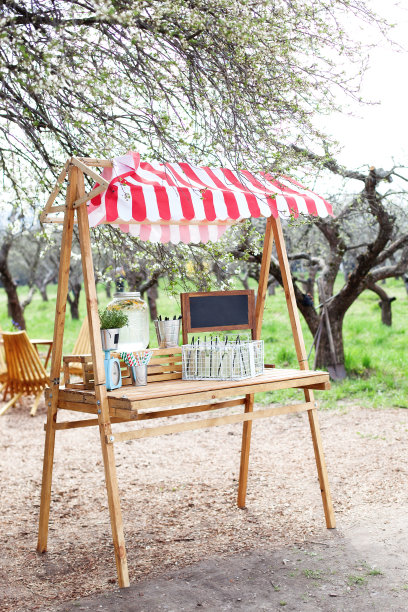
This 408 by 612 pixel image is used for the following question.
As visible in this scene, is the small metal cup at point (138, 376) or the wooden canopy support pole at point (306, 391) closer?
the small metal cup at point (138, 376)

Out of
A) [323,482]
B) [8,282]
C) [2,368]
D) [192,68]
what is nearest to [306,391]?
[323,482]

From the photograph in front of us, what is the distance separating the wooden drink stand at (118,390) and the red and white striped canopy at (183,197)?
0.41 ft

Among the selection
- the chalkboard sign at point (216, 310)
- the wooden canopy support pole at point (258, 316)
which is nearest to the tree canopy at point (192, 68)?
the wooden canopy support pole at point (258, 316)

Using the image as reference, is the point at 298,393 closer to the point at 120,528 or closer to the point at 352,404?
the point at 352,404

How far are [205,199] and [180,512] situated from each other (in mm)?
2280

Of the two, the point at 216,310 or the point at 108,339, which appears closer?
the point at 108,339

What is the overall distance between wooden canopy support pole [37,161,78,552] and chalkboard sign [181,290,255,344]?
79 cm

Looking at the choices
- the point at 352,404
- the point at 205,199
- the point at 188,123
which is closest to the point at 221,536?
the point at 205,199

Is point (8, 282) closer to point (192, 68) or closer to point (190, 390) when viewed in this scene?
point (192, 68)

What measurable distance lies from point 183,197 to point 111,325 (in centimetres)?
86

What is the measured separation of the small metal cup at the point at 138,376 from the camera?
3811 millimetres

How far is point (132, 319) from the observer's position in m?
4.09

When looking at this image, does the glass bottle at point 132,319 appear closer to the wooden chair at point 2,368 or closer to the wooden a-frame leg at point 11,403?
the wooden a-frame leg at point 11,403

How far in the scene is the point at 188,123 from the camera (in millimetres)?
4449
